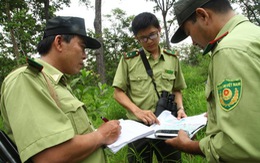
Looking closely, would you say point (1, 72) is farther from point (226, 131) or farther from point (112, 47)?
point (226, 131)

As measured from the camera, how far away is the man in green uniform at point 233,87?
1.01m

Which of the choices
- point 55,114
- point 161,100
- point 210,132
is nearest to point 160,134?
point 210,132

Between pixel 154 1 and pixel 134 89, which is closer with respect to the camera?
pixel 134 89

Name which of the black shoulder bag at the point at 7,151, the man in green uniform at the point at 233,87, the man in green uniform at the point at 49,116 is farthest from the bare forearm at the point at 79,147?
the man in green uniform at the point at 233,87

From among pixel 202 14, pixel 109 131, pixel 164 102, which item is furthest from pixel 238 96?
pixel 164 102

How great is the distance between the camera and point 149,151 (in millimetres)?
2297

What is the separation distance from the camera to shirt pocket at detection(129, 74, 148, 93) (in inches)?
93.3

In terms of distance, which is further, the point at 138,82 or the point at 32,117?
the point at 138,82

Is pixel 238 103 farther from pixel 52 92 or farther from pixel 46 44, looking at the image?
pixel 46 44

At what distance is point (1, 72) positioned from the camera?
1163 centimetres

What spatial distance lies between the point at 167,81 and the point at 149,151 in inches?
25.6

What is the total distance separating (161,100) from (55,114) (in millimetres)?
1184

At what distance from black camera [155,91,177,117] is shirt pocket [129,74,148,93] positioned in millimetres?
188

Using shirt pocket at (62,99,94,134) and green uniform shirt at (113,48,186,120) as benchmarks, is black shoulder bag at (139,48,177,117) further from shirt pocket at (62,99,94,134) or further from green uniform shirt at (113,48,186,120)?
shirt pocket at (62,99,94,134)
